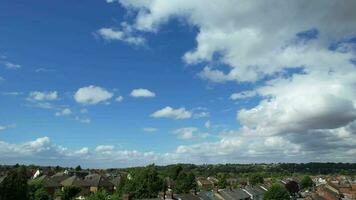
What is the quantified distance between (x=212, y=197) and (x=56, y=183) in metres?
47.1

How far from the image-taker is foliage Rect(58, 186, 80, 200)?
4018 inches

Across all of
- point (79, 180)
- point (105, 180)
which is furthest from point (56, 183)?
point (105, 180)

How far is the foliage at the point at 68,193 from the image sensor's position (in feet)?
335

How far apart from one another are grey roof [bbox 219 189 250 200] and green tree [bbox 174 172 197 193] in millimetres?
9416

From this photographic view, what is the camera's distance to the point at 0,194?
64.8 m

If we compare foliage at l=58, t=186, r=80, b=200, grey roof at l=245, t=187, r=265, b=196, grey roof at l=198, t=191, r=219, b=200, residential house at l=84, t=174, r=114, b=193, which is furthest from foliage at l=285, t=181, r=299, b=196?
foliage at l=58, t=186, r=80, b=200

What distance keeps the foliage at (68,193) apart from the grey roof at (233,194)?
116ft

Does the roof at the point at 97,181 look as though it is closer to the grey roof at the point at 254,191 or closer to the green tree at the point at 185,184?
the green tree at the point at 185,184

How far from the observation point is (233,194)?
11381 centimetres

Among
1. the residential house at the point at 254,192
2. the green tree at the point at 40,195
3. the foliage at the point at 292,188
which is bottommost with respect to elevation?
the green tree at the point at 40,195

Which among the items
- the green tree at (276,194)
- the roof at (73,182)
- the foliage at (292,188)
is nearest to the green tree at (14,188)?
the roof at (73,182)

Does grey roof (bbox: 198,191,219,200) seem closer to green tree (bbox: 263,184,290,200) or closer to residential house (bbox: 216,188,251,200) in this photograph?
residential house (bbox: 216,188,251,200)

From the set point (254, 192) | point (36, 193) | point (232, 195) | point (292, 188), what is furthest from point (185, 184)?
point (292, 188)

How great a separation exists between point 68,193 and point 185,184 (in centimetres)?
3037
